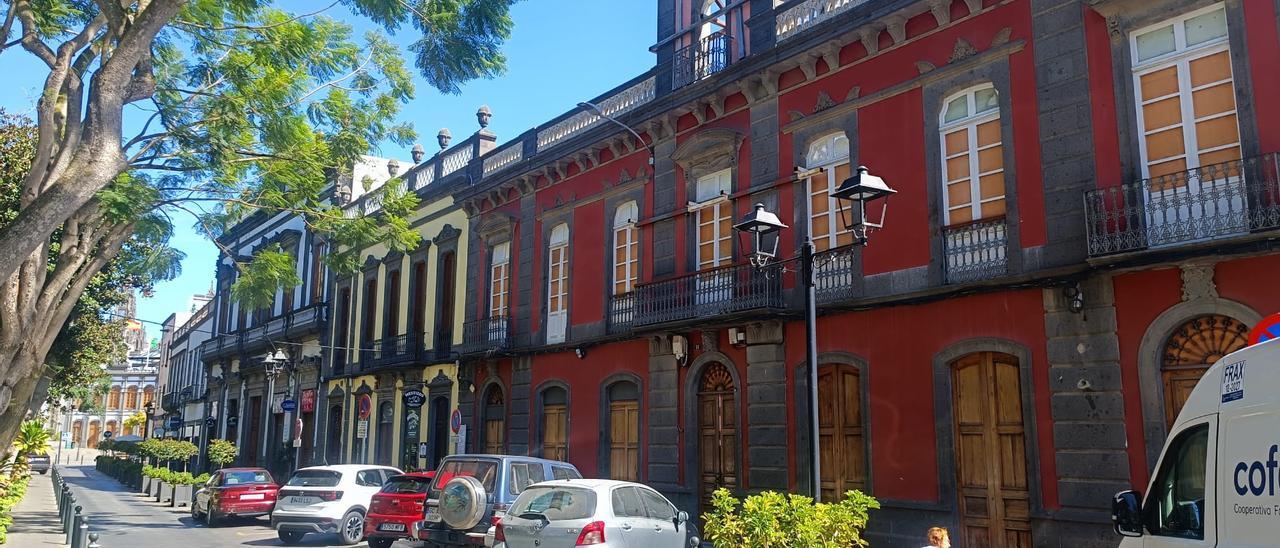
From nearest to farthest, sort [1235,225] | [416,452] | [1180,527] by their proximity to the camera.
Answer: [1180,527] → [1235,225] → [416,452]

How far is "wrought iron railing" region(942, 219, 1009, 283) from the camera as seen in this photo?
12.9 m

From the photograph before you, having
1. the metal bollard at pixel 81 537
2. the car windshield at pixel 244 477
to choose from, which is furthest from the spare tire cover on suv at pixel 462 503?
the car windshield at pixel 244 477

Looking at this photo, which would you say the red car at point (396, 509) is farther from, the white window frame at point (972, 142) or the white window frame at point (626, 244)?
the white window frame at point (972, 142)

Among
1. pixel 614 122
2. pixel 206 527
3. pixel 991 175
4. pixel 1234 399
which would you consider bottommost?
pixel 206 527

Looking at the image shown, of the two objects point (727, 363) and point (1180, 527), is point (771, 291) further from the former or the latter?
point (1180, 527)

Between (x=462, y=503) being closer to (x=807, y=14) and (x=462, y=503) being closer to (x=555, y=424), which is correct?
(x=555, y=424)

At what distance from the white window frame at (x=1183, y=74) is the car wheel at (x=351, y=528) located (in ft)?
47.1

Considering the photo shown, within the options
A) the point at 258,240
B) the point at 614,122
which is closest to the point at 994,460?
the point at 614,122

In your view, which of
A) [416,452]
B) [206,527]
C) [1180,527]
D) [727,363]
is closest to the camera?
[1180,527]

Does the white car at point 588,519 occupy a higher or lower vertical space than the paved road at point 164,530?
higher

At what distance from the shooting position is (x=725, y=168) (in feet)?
58.0

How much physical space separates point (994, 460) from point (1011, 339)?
164 centimetres

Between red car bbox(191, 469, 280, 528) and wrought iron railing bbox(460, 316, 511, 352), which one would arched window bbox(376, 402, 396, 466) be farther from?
red car bbox(191, 469, 280, 528)

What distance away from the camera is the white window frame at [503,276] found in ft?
77.9
